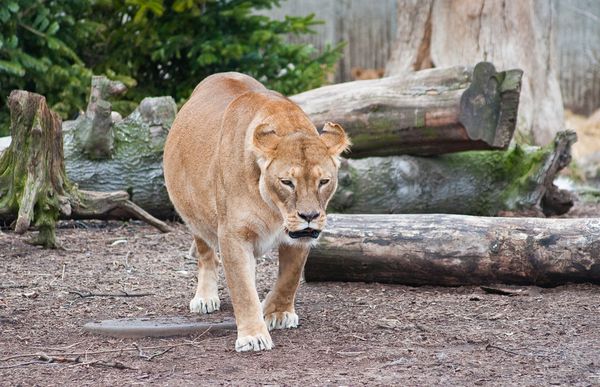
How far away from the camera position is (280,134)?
568 centimetres

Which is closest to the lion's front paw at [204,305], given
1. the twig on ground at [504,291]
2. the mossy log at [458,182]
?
the twig on ground at [504,291]

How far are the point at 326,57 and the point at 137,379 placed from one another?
7.61 meters

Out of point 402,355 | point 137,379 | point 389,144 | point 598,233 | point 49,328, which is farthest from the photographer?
point 389,144

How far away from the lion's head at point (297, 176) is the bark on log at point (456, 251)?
5.14ft

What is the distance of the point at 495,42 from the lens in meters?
12.9

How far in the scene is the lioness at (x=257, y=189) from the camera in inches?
215

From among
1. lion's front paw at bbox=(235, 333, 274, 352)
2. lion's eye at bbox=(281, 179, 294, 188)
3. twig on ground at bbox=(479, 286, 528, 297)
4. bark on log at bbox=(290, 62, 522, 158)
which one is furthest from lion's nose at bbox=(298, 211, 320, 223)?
bark on log at bbox=(290, 62, 522, 158)

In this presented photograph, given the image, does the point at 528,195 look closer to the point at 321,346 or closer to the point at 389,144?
the point at 389,144

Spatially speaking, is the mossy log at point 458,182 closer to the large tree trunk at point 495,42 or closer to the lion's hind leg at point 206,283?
the large tree trunk at point 495,42

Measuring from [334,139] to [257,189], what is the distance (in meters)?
0.51

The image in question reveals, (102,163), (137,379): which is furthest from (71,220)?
(137,379)

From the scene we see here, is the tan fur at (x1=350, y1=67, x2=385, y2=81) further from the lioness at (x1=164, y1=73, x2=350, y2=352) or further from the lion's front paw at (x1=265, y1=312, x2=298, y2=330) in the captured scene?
the lion's front paw at (x1=265, y1=312, x2=298, y2=330)

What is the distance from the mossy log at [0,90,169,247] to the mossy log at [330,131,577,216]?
2632 mm

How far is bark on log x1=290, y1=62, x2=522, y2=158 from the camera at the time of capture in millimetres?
9148
